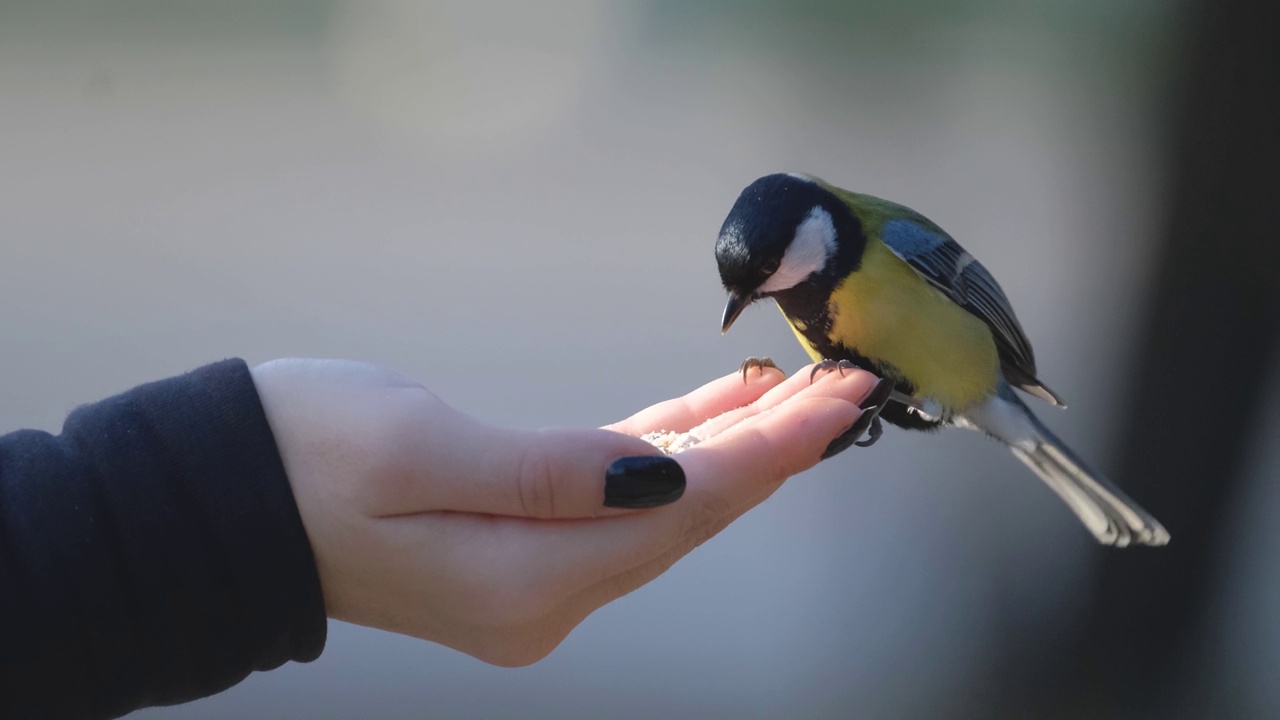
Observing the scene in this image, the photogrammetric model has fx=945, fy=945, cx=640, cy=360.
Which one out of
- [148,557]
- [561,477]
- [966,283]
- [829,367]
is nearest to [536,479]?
[561,477]

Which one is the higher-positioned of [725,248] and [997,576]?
[725,248]

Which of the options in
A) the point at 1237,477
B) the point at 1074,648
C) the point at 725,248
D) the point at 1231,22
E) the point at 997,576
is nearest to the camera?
the point at 725,248

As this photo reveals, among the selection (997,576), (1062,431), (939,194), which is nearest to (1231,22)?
(939,194)

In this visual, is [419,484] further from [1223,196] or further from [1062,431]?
[1062,431]

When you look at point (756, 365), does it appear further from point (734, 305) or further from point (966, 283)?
point (966, 283)

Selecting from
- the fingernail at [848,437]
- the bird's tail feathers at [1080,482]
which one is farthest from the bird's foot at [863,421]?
the bird's tail feathers at [1080,482]

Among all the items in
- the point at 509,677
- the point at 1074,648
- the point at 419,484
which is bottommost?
the point at 509,677

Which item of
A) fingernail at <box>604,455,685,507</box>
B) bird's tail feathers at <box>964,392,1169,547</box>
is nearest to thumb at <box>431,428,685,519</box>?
fingernail at <box>604,455,685,507</box>
